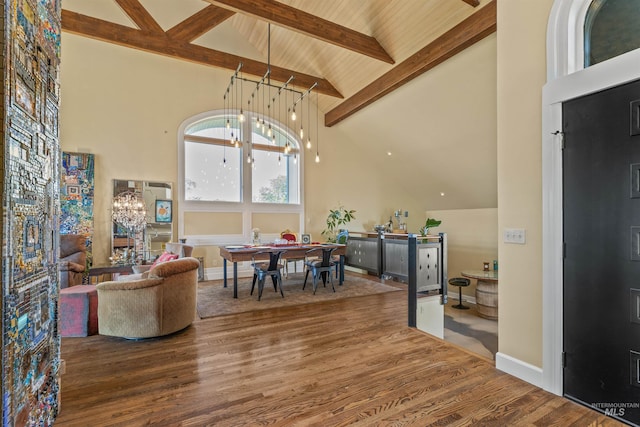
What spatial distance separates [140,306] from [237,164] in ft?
13.5

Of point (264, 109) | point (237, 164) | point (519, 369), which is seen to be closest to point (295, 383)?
point (519, 369)

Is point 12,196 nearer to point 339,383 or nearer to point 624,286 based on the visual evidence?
point 339,383

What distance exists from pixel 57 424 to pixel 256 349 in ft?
4.67

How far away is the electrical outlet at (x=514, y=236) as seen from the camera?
2.29 m

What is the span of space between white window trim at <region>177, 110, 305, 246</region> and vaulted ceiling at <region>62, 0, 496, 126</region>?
1.30 meters

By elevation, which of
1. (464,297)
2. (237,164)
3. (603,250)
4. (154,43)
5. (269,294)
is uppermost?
(154,43)

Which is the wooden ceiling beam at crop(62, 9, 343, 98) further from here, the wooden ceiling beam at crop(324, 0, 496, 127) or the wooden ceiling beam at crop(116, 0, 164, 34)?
the wooden ceiling beam at crop(324, 0, 496, 127)

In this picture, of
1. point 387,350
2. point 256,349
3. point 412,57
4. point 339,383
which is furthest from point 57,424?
point 412,57

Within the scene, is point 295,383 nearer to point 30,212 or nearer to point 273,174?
point 30,212

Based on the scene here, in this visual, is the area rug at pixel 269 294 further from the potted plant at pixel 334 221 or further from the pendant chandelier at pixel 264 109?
the pendant chandelier at pixel 264 109

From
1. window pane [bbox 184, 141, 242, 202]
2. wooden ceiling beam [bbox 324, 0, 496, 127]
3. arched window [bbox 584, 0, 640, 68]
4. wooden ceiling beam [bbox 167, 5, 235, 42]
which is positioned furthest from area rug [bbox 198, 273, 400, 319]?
wooden ceiling beam [bbox 167, 5, 235, 42]

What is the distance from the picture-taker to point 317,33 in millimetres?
4477

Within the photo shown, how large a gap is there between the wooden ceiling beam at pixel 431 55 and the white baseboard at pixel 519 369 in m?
3.84

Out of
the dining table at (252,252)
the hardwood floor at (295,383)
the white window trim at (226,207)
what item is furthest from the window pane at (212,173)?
the hardwood floor at (295,383)
